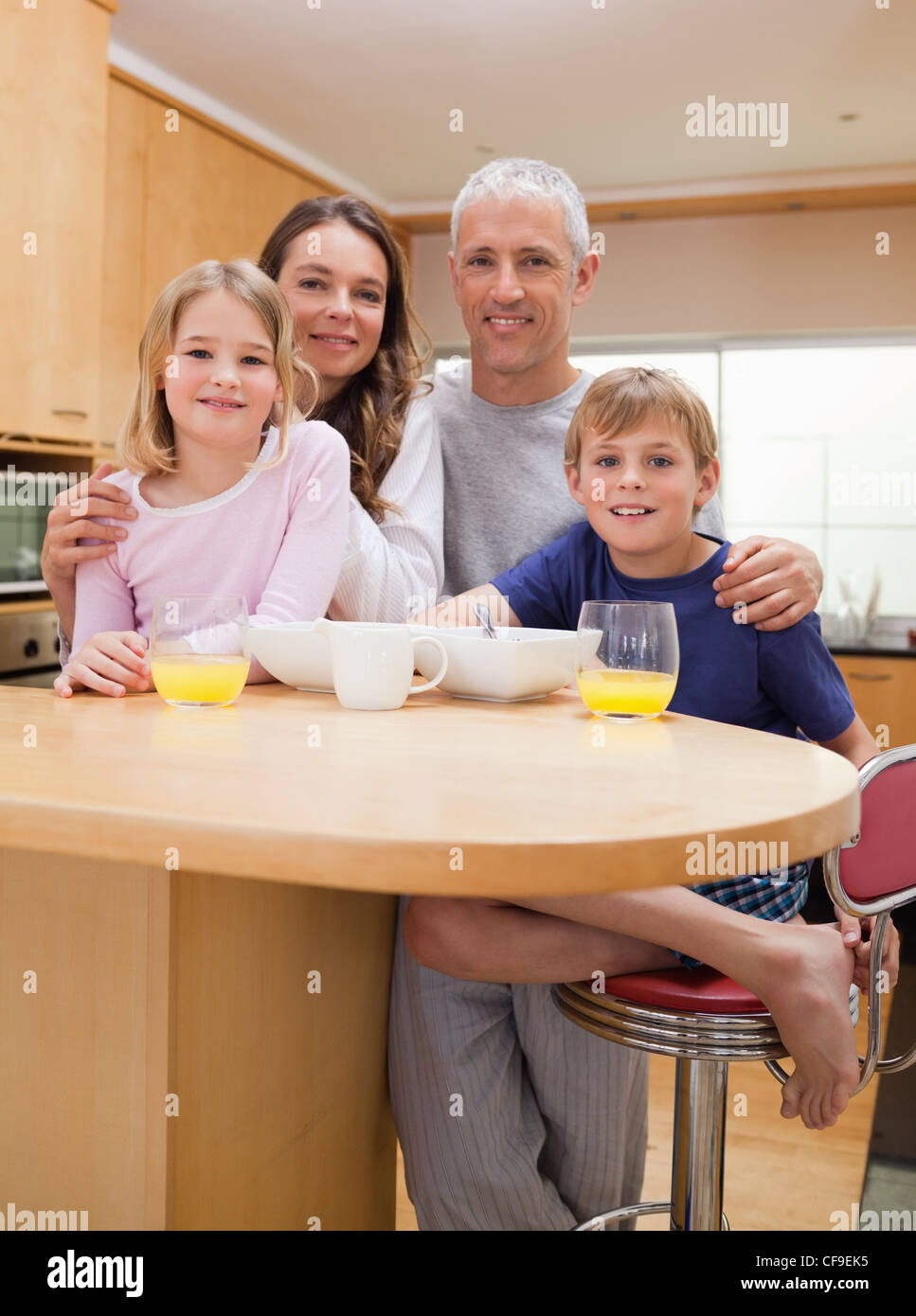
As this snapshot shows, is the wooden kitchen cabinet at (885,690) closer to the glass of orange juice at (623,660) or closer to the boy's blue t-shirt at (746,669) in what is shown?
the boy's blue t-shirt at (746,669)

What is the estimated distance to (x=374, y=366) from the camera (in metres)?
2.07

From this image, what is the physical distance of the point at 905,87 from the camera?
13.1 ft

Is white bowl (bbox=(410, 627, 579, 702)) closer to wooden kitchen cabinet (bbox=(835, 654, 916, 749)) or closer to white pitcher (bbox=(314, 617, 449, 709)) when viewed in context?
white pitcher (bbox=(314, 617, 449, 709))

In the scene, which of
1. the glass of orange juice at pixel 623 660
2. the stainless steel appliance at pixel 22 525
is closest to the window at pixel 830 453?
the stainless steel appliance at pixel 22 525

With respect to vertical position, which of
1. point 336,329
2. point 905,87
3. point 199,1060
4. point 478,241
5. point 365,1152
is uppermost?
point 905,87

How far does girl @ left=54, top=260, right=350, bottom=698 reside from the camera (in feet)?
4.75

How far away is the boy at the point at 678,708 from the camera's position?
107 cm

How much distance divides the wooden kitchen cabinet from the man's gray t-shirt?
2486 millimetres

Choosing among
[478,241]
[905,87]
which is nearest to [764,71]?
[905,87]

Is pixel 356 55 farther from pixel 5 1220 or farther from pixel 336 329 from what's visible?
pixel 5 1220

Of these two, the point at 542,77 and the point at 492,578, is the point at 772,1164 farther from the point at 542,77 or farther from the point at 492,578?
the point at 542,77

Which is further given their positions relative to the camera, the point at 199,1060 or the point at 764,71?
the point at 764,71

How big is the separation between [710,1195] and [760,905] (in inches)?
11.4

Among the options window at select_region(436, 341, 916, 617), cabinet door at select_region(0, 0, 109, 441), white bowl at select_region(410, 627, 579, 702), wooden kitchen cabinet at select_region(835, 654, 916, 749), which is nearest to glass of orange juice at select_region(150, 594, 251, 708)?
white bowl at select_region(410, 627, 579, 702)
